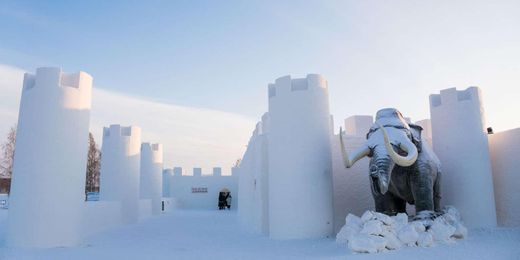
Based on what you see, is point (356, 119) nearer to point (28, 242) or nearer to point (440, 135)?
point (440, 135)

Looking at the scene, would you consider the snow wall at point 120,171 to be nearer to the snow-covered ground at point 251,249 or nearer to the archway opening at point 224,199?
the snow-covered ground at point 251,249

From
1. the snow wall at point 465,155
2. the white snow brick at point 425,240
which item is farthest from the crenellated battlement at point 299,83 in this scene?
the white snow brick at point 425,240

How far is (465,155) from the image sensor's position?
11117mm

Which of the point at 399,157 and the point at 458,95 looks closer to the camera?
the point at 399,157

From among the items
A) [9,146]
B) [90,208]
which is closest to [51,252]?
[90,208]

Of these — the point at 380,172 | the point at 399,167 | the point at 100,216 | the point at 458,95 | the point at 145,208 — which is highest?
the point at 458,95

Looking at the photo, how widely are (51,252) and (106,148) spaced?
383 inches

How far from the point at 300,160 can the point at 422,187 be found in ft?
9.50

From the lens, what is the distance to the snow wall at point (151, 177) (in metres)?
24.8

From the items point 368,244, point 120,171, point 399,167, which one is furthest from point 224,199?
point 368,244

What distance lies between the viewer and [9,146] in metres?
30.5

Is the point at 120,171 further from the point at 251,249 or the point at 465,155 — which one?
the point at 465,155

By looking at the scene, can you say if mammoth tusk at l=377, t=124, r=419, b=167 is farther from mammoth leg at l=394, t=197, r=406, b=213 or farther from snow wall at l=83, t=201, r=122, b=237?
snow wall at l=83, t=201, r=122, b=237

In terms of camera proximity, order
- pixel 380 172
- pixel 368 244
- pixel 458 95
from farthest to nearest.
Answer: pixel 458 95 → pixel 380 172 → pixel 368 244
